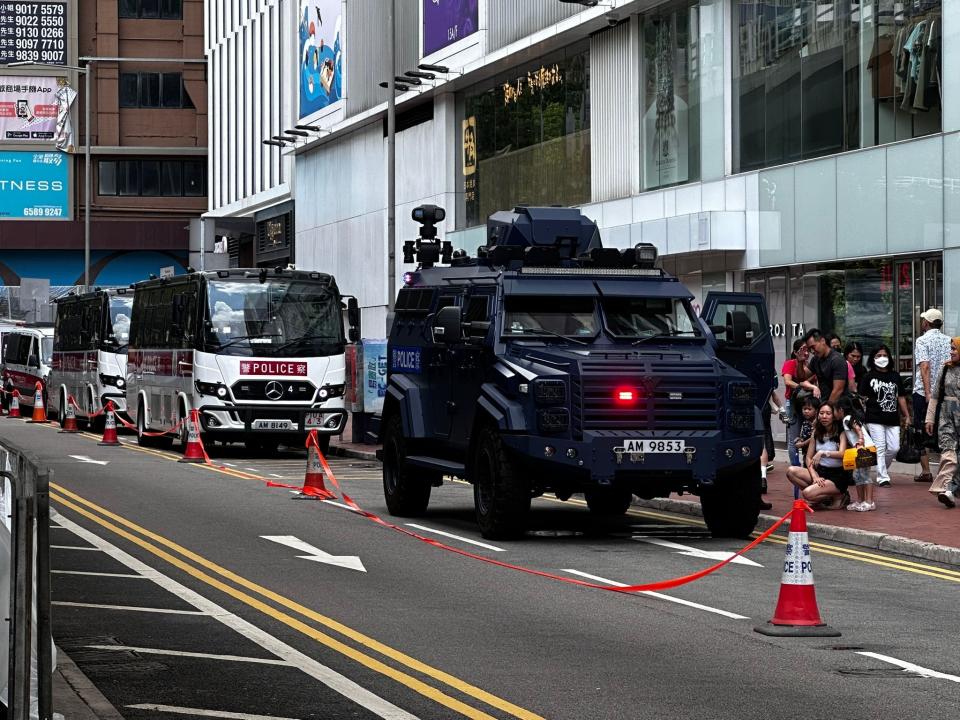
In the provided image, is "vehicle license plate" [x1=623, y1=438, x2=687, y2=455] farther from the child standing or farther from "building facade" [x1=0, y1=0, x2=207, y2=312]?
"building facade" [x1=0, y1=0, x2=207, y2=312]

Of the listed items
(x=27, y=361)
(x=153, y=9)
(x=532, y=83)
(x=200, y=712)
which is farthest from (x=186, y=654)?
(x=153, y=9)

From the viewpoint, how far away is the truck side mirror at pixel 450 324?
1611 centimetres

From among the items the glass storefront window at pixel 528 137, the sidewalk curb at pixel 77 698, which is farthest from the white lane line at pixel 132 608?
the glass storefront window at pixel 528 137

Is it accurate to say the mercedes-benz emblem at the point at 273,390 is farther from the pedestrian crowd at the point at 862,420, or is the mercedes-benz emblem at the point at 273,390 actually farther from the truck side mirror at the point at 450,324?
the truck side mirror at the point at 450,324

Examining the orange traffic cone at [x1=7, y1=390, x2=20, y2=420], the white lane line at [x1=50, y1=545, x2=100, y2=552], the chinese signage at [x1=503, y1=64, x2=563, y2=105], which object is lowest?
the orange traffic cone at [x1=7, y1=390, x2=20, y2=420]

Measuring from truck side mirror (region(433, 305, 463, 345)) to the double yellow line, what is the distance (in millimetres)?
3116

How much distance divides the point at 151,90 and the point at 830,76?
6589cm

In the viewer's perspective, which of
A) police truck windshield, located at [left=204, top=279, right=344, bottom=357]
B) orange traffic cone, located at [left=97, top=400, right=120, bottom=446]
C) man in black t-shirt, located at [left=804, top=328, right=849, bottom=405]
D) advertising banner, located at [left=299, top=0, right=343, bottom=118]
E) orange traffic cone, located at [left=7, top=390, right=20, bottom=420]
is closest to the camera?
man in black t-shirt, located at [left=804, top=328, right=849, bottom=405]

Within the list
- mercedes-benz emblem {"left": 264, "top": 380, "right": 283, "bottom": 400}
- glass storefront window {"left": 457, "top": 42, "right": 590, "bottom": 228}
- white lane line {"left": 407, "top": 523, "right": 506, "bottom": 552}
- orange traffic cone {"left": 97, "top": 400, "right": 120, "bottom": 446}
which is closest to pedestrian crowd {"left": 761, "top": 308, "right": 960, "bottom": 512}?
white lane line {"left": 407, "top": 523, "right": 506, "bottom": 552}

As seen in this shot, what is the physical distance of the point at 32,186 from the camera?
88062 millimetres

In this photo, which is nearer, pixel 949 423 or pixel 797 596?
pixel 797 596

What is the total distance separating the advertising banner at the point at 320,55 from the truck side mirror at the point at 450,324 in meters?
37.0

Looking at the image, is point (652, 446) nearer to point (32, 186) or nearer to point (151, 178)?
point (32, 186)

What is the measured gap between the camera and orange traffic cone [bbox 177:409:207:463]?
27938 millimetres
